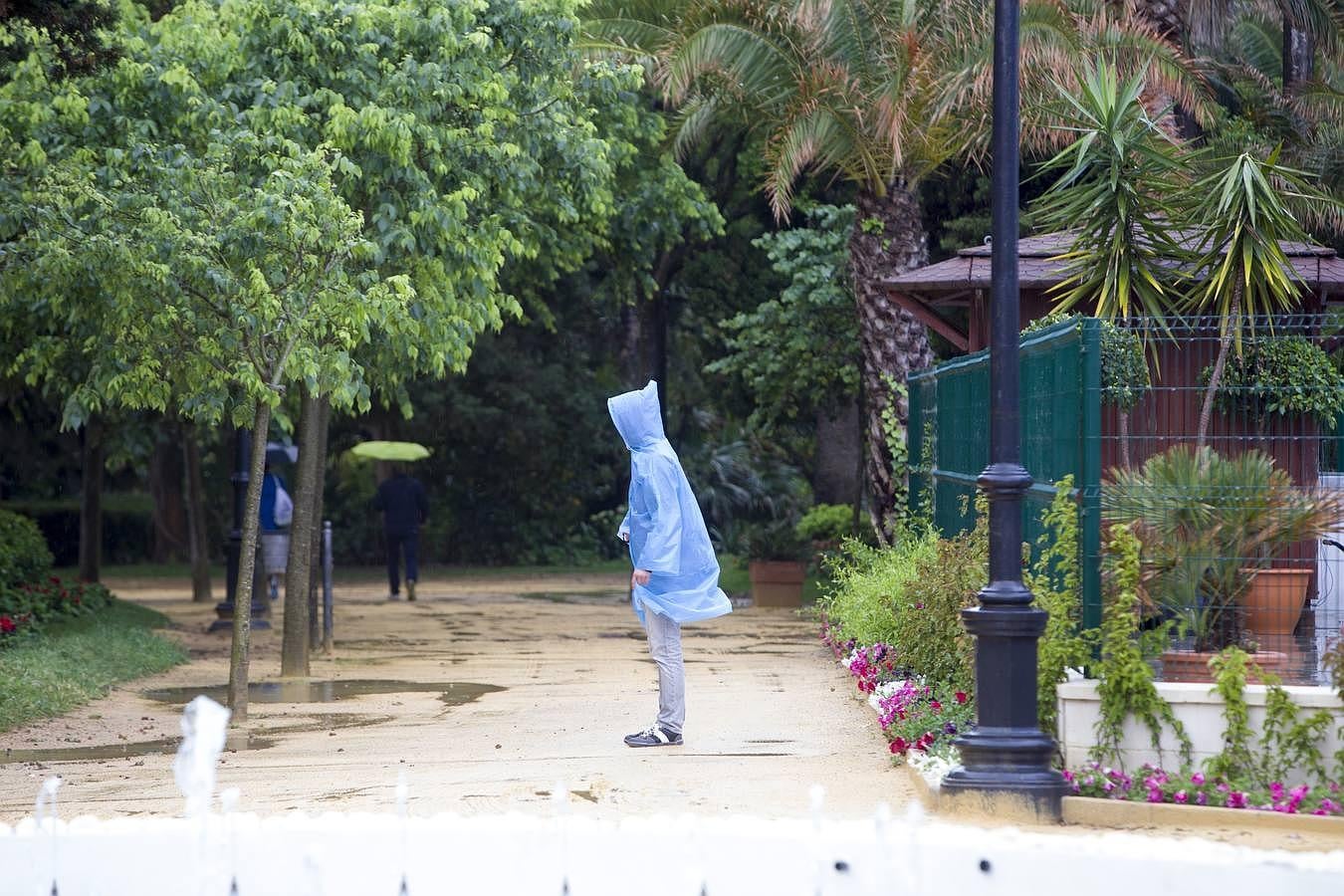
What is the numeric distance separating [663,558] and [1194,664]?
9.26 feet

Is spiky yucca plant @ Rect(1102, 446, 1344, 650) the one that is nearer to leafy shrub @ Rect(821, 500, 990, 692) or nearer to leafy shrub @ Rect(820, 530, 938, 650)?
leafy shrub @ Rect(821, 500, 990, 692)

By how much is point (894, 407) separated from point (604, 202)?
11.9 ft

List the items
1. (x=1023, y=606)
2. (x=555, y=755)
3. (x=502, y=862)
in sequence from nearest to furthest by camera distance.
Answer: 1. (x=502, y=862)
2. (x=1023, y=606)
3. (x=555, y=755)

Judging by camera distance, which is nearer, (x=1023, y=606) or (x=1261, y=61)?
(x=1023, y=606)

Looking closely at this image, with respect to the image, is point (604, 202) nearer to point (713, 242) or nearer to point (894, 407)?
point (894, 407)

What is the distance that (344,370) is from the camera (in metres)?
10.7

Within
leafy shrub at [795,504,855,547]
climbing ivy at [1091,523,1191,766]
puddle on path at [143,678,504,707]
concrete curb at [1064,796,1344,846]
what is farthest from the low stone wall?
leafy shrub at [795,504,855,547]

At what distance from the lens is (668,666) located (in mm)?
8867

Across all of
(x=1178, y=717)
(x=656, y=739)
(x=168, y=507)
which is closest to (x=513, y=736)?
(x=656, y=739)

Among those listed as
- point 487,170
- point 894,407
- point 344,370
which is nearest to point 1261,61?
point 894,407

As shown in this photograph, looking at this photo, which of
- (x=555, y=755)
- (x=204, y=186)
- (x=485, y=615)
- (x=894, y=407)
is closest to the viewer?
(x=555, y=755)

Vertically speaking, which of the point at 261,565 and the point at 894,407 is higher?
the point at 894,407

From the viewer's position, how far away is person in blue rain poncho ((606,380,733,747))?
8828mm

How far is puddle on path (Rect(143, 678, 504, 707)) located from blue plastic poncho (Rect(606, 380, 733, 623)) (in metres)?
3.04
